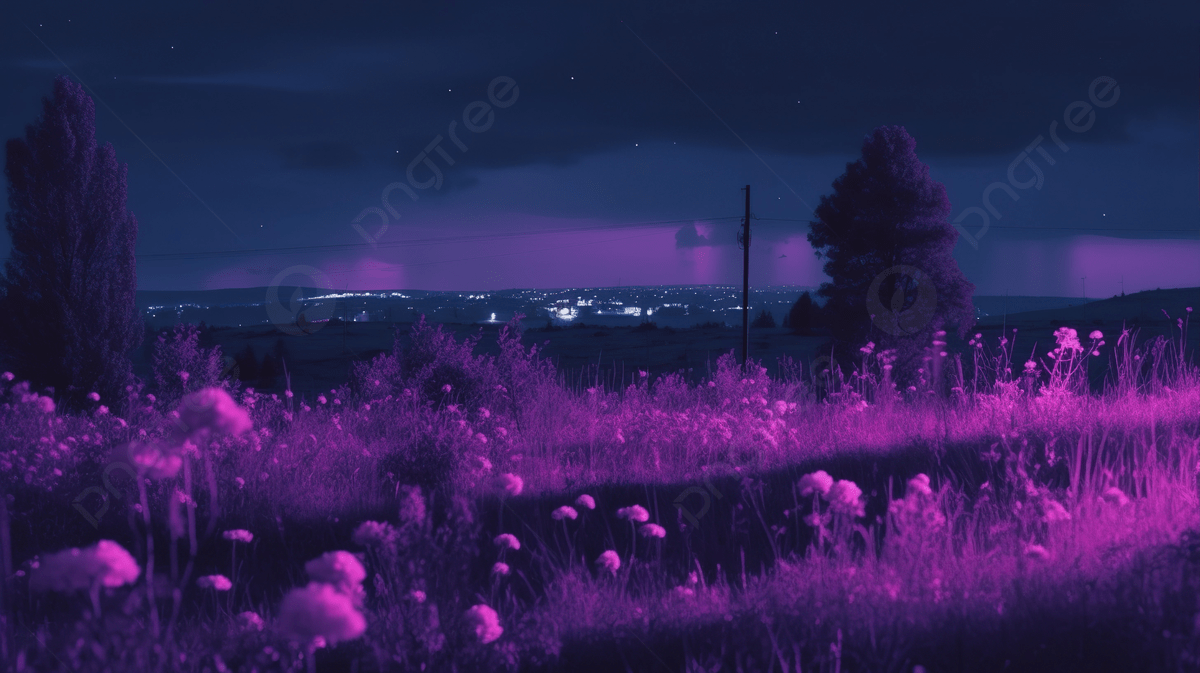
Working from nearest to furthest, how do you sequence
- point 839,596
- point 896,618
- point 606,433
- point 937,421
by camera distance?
point 896,618, point 839,596, point 937,421, point 606,433

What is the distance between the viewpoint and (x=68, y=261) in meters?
15.5

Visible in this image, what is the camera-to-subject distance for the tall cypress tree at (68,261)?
1517cm

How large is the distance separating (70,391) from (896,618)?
16955 millimetres

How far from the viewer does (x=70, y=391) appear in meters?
15.1

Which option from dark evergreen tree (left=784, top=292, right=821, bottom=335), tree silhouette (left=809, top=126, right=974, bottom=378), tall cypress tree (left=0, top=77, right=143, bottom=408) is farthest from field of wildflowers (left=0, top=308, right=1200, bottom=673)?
dark evergreen tree (left=784, top=292, right=821, bottom=335)

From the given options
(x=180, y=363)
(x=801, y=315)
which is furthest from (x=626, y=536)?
(x=801, y=315)

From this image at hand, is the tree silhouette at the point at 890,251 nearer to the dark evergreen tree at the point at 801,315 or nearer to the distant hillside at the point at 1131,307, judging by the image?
the dark evergreen tree at the point at 801,315

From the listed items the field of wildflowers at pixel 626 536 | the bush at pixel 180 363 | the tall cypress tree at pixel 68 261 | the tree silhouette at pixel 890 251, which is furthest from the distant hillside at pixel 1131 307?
the field of wildflowers at pixel 626 536

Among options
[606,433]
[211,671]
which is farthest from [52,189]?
[211,671]

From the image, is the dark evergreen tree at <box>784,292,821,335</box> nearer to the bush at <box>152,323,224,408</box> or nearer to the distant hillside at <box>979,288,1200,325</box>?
the distant hillside at <box>979,288,1200,325</box>

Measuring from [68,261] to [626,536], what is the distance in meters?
15.8

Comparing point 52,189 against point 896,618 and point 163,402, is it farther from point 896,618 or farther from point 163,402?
point 896,618

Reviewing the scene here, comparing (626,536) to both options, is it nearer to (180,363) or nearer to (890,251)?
(180,363)

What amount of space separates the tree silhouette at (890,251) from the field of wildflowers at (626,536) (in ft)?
52.0
